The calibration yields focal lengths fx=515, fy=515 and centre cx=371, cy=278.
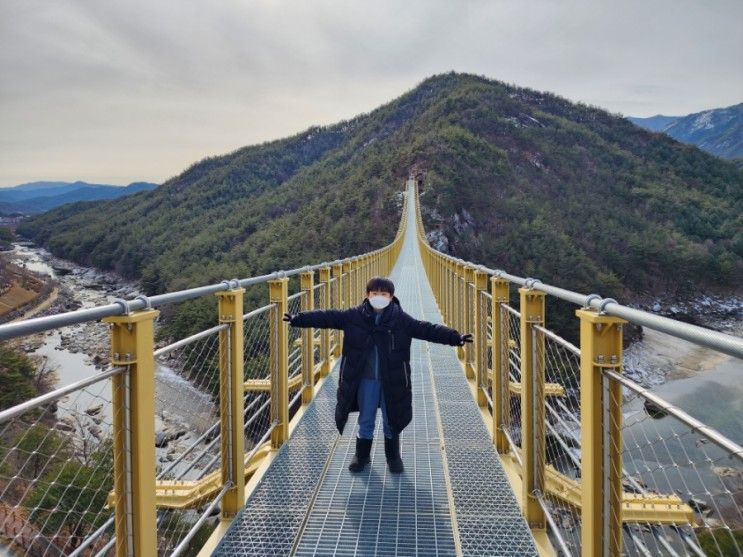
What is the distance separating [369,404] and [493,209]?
48.5 m

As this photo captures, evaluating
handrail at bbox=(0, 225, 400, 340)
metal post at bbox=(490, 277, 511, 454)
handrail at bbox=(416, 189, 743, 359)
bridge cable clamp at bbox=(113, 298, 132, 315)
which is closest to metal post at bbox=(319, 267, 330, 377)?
metal post at bbox=(490, 277, 511, 454)

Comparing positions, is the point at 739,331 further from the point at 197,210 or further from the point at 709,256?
the point at 197,210

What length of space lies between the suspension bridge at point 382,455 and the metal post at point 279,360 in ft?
0.05

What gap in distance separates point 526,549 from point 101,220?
115 meters

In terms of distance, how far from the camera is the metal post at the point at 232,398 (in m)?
2.66

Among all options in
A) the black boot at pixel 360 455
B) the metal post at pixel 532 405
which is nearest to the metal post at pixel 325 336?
the black boot at pixel 360 455

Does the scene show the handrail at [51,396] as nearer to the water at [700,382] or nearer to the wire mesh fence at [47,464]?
the wire mesh fence at [47,464]

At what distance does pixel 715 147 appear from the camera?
19200 centimetres

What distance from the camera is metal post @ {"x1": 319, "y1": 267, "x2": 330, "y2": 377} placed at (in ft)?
17.8

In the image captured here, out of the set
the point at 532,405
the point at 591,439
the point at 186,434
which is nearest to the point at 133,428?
the point at 591,439

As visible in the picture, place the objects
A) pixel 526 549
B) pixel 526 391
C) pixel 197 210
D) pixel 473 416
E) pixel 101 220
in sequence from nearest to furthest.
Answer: pixel 526 549, pixel 526 391, pixel 473 416, pixel 197 210, pixel 101 220

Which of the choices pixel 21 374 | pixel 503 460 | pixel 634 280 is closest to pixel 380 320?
pixel 503 460

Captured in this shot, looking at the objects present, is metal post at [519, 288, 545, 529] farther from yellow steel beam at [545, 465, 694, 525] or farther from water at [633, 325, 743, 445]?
water at [633, 325, 743, 445]

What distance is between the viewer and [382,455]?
3650mm
